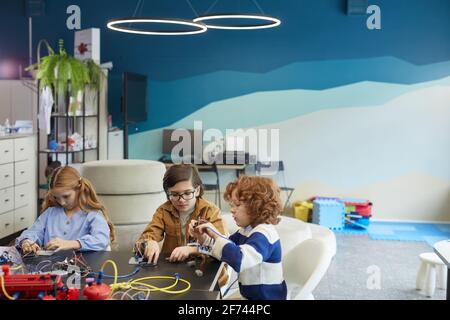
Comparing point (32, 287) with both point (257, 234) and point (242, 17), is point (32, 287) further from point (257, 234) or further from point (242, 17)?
point (242, 17)

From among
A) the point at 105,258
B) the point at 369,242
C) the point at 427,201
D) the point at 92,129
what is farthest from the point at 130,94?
the point at 105,258

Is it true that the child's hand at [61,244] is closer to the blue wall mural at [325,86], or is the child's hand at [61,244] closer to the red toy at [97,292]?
the red toy at [97,292]

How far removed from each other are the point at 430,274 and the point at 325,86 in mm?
3451

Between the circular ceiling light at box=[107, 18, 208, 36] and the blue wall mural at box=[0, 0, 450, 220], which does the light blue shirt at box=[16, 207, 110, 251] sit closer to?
the circular ceiling light at box=[107, 18, 208, 36]

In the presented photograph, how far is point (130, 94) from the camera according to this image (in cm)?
699

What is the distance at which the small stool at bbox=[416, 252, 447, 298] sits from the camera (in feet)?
14.7

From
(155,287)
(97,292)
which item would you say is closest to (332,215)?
(155,287)

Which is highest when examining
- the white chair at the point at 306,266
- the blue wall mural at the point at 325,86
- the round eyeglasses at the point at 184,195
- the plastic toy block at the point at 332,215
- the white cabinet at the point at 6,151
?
the blue wall mural at the point at 325,86

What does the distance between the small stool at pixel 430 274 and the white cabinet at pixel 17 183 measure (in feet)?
13.3

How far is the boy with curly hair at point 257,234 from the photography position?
233 cm

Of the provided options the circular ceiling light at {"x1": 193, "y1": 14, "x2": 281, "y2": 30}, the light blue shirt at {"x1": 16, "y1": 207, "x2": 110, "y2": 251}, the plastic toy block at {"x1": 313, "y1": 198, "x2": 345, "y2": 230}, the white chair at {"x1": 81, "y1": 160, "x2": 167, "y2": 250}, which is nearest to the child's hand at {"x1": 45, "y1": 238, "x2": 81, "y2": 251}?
the light blue shirt at {"x1": 16, "y1": 207, "x2": 110, "y2": 251}

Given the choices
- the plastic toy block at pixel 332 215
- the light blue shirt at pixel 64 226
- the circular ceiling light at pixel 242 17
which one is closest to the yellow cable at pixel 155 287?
the light blue shirt at pixel 64 226

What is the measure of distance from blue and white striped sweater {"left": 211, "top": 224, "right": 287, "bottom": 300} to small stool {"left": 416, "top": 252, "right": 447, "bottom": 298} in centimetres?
245
